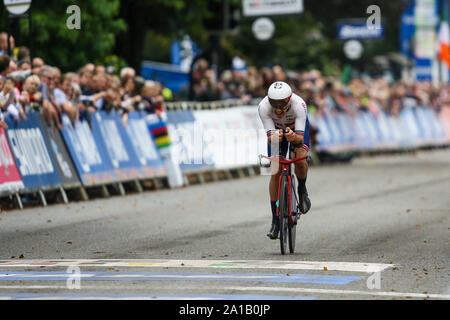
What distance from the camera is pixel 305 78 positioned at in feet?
104

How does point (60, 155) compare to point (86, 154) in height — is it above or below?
above

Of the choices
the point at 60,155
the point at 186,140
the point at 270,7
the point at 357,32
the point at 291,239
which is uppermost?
the point at 270,7

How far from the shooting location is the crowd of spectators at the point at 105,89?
1800 centimetres

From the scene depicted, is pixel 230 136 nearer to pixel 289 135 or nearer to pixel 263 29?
pixel 263 29

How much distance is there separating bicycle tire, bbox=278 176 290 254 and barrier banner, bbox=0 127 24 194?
6118mm

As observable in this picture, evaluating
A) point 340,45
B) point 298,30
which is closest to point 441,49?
point 340,45

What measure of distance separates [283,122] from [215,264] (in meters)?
1.92

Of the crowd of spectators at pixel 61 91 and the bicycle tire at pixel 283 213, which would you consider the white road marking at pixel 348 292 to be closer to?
the bicycle tire at pixel 283 213

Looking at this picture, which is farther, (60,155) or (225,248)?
(60,155)

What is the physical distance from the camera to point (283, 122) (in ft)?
39.7

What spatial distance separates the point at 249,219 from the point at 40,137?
406 cm

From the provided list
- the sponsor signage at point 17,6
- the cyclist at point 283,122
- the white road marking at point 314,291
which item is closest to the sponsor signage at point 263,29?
the sponsor signage at point 17,6

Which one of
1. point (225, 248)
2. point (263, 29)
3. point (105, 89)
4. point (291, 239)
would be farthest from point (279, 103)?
point (263, 29)

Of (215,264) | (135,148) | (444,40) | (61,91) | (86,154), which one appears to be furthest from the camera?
(444,40)
